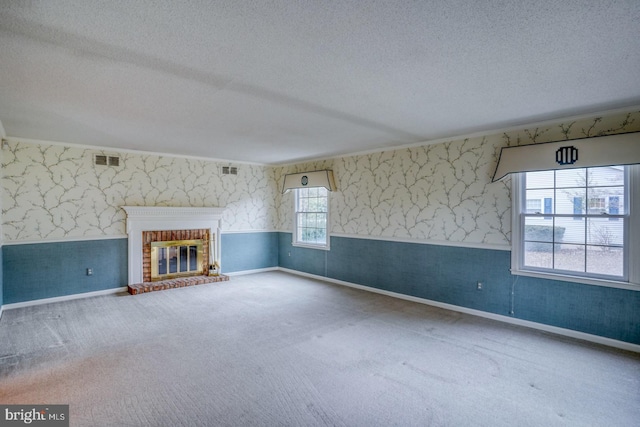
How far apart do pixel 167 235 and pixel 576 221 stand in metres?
6.22

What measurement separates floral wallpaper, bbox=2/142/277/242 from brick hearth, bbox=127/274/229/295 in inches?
40.3

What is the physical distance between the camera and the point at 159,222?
6027mm

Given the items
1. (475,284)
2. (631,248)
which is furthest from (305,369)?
(631,248)

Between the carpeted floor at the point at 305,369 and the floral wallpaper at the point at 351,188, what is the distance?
129cm

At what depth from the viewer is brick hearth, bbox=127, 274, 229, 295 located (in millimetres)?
5551

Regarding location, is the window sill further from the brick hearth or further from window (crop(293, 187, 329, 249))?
the brick hearth

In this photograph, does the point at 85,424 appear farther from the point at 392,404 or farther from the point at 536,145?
the point at 536,145

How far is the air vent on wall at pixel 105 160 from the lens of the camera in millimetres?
5426

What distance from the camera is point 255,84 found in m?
2.76

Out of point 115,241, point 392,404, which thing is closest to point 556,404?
point 392,404

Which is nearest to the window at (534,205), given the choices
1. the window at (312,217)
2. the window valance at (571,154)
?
the window valance at (571,154)

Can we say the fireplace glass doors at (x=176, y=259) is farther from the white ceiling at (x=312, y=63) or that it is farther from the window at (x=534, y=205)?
the window at (x=534, y=205)

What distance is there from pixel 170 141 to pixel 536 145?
16.2 feet

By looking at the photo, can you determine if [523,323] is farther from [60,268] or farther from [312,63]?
[60,268]
